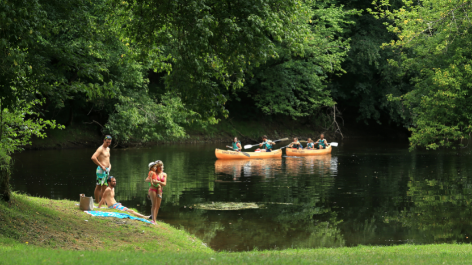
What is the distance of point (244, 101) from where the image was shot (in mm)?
51594

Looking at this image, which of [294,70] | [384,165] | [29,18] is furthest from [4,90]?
[294,70]

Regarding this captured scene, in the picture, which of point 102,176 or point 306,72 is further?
point 306,72

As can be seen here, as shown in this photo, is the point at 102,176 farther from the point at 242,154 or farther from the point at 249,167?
the point at 242,154

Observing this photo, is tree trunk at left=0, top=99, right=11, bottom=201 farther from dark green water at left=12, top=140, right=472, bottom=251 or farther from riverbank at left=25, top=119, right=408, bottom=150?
riverbank at left=25, top=119, right=408, bottom=150

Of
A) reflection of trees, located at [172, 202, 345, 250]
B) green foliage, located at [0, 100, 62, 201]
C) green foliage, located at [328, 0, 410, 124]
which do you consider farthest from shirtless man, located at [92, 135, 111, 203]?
green foliage, located at [328, 0, 410, 124]

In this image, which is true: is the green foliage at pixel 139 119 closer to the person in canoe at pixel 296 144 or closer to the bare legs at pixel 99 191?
the person in canoe at pixel 296 144

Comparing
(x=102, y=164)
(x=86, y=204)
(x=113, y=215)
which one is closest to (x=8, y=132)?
(x=86, y=204)

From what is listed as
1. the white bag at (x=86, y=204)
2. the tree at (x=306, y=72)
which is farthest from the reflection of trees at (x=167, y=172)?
the tree at (x=306, y=72)

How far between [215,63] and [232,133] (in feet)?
119

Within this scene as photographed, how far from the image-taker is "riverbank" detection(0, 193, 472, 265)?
7703mm

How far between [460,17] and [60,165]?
744 inches

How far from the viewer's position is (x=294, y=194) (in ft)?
60.1

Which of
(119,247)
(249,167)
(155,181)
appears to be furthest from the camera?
(249,167)

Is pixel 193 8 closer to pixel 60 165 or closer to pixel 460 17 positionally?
pixel 460 17
